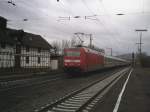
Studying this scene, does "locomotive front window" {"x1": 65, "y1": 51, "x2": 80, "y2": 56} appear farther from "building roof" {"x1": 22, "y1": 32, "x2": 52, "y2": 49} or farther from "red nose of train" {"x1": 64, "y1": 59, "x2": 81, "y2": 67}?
"building roof" {"x1": 22, "y1": 32, "x2": 52, "y2": 49}

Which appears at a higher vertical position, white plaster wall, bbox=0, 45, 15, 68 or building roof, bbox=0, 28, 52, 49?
building roof, bbox=0, 28, 52, 49

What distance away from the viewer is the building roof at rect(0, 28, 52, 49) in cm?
4071

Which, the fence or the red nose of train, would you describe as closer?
the red nose of train

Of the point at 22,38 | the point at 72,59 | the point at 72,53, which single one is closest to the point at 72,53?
the point at 72,53

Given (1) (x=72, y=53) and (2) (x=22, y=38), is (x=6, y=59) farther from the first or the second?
(1) (x=72, y=53)

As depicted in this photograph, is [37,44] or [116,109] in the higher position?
[37,44]

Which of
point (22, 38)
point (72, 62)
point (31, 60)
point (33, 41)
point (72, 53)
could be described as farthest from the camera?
point (33, 41)

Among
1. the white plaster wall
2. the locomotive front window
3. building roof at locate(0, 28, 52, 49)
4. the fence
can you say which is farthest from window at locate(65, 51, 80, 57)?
Result: building roof at locate(0, 28, 52, 49)

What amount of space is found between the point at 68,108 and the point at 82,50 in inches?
664

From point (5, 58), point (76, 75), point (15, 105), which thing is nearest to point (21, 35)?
point (5, 58)

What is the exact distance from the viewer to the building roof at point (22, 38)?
40.7 m

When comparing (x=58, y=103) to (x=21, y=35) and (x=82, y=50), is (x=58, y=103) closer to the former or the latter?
(x=82, y=50)

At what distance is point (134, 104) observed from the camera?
10328 mm

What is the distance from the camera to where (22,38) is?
46.4 meters
